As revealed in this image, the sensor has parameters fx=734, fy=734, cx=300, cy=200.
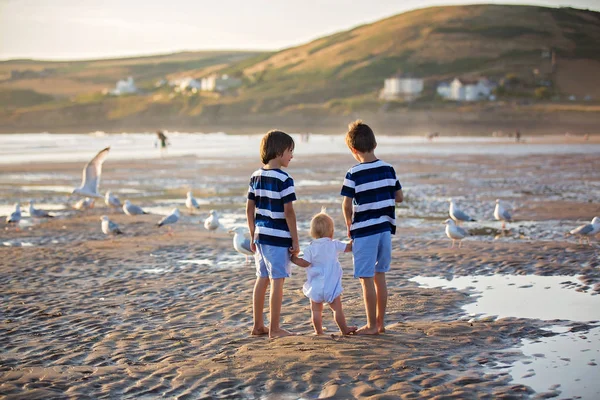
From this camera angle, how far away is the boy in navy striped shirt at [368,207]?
22.2 feet

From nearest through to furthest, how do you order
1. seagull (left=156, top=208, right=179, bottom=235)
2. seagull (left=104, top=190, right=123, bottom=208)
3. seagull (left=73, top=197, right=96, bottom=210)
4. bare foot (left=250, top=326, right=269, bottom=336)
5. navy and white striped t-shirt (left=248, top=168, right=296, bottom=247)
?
navy and white striped t-shirt (left=248, top=168, right=296, bottom=247)
bare foot (left=250, top=326, right=269, bottom=336)
seagull (left=156, top=208, right=179, bottom=235)
seagull (left=104, top=190, right=123, bottom=208)
seagull (left=73, top=197, right=96, bottom=210)

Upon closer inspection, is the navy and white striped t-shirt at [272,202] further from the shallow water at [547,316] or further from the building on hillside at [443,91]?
the building on hillside at [443,91]

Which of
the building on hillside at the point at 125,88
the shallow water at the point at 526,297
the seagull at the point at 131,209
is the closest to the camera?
the shallow water at the point at 526,297

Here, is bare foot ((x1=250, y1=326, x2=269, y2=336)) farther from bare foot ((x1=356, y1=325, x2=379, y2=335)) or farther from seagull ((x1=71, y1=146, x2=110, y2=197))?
seagull ((x1=71, y1=146, x2=110, y2=197))

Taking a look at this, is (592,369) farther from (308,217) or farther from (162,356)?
(308,217)

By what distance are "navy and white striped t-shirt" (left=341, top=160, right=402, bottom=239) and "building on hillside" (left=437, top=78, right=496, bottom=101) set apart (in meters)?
109

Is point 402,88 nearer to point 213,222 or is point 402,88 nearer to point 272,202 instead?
point 213,222

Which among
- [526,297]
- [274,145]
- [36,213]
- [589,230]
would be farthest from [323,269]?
[36,213]

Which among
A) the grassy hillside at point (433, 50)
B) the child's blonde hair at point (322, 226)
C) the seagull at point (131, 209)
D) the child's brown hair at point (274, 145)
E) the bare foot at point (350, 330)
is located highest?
the grassy hillside at point (433, 50)

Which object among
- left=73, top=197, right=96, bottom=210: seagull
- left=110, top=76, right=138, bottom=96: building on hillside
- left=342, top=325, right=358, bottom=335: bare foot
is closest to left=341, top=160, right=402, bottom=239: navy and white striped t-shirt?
left=342, top=325, right=358, bottom=335: bare foot

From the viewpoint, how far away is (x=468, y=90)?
385 feet

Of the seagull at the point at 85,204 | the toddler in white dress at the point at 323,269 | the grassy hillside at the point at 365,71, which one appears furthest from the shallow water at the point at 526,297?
the grassy hillside at the point at 365,71

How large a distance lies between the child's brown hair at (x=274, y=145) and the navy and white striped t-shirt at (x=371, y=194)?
0.65 m

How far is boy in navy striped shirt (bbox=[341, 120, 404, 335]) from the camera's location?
6.75 metres
